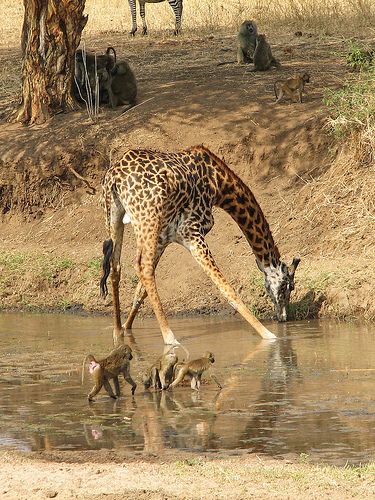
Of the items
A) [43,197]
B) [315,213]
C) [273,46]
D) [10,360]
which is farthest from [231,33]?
[10,360]

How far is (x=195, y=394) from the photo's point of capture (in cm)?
1055

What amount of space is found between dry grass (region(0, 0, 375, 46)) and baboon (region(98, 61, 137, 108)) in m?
5.77

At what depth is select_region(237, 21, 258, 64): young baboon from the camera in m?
20.6

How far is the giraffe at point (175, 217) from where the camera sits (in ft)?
43.2

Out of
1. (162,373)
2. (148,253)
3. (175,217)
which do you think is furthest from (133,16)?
(162,373)

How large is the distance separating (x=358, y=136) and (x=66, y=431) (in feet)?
26.6

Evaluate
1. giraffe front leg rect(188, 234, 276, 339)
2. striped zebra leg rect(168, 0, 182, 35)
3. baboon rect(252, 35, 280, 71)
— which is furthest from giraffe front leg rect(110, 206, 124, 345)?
striped zebra leg rect(168, 0, 182, 35)

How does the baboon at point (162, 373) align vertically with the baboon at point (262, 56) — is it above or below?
below

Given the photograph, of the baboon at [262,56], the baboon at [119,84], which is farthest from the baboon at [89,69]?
the baboon at [262,56]

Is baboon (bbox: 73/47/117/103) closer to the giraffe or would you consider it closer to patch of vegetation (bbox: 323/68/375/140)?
patch of vegetation (bbox: 323/68/375/140)

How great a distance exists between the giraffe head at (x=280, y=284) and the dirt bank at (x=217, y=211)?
0.31 m

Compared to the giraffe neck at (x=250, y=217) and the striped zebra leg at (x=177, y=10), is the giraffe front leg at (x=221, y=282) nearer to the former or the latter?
the giraffe neck at (x=250, y=217)

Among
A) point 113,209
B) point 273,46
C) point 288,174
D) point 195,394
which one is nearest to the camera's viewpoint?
point 195,394

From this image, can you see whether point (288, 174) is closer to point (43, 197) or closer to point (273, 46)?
point (43, 197)
